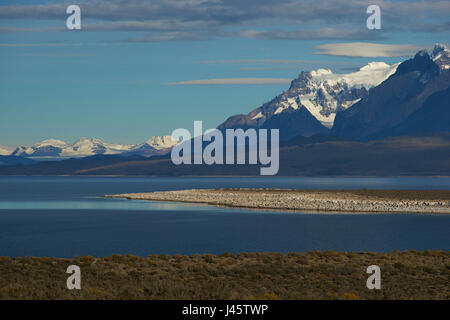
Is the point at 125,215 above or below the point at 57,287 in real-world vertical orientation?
A: below

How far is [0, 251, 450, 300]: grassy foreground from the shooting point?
78.3 ft

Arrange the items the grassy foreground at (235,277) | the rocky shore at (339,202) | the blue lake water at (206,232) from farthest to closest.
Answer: the rocky shore at (339,202), the blue lake water at (206,232), the grassy foreground at (235,277)

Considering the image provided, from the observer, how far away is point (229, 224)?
6969 centimetres

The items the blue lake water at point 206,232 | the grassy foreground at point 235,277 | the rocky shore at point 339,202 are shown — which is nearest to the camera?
the grassy foreground at point 235,277

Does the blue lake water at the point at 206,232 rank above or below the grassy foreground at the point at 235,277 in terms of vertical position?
below

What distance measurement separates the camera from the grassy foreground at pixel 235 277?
78.3ft

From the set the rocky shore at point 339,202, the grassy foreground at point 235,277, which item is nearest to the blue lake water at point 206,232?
the rocky shore at point 339,202

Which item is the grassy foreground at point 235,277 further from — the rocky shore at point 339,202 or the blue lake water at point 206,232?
the rocky shore at point 339,202

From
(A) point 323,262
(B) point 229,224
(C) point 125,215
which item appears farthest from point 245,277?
(C) point 125,215

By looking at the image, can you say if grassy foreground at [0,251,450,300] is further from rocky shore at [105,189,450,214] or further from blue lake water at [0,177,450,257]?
rocky shore at [105,189,450,214]

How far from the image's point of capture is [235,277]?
102ft

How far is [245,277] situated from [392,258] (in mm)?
10962

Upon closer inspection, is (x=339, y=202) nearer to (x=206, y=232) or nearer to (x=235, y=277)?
(x=206, y=232)
